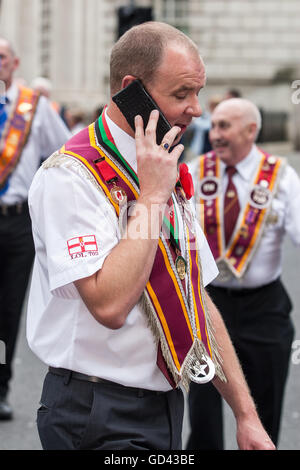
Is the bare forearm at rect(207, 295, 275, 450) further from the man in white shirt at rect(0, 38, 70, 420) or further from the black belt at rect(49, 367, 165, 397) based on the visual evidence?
the man in white shirt at rect(0, 38, 70, 420)

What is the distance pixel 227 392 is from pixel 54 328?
0.60 m

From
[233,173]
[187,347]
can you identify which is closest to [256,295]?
[233,173]

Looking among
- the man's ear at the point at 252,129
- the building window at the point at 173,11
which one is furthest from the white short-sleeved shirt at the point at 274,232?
the building window at the point at 173,11

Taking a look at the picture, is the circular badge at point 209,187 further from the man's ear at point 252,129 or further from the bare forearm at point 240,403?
the bare forearm at point 240,403

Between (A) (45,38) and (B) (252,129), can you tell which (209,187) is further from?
(A) (45,38)

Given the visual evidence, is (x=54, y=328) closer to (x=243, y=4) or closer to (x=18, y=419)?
(x=18, y=419)

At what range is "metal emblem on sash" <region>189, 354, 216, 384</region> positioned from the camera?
8.52ft

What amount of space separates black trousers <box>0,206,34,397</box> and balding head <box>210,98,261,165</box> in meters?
1.51

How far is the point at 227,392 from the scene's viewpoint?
2.78 metres

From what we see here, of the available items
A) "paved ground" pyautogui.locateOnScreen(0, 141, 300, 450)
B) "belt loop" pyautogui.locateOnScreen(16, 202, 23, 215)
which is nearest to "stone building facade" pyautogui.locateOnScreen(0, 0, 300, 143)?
"paved ground" pyautogui.locateOnScreen(0, 141, 300, 450)

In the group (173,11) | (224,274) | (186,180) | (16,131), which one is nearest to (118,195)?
(186,180)

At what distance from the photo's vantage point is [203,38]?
113ft

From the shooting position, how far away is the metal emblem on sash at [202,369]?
260cm

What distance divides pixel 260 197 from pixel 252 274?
0.42 m
